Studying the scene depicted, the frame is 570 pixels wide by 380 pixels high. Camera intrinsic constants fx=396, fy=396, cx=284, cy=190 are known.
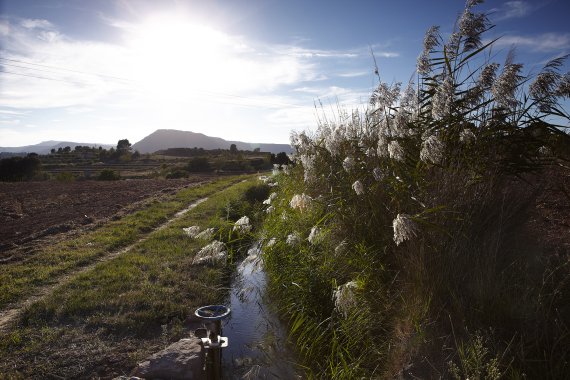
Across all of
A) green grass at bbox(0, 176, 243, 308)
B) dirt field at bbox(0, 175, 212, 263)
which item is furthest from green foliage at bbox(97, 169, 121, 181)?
green grass at bbox(0, 176, 243, 308)

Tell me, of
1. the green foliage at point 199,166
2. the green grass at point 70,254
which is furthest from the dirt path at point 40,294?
the green foliage at point 199,166

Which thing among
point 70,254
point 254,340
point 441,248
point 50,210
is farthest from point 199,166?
point 441,248

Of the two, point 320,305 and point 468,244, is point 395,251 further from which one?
point 320,305

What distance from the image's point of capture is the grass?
4367 millimetres

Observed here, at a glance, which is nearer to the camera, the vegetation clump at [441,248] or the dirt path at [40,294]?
the vegetation clump at [441,248]

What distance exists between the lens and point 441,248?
380 cm

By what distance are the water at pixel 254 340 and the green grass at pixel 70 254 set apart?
3122 mm

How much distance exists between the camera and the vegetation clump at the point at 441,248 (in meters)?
3.20

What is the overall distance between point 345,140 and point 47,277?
557 centimetres

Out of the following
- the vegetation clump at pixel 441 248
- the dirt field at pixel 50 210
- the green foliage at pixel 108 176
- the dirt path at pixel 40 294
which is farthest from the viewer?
the green foliage at pixel 108 176

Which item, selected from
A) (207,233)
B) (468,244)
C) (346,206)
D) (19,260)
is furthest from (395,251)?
(19,260)

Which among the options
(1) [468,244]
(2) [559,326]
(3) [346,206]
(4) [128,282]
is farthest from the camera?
(4) [128,282]

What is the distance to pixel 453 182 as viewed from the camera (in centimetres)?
416

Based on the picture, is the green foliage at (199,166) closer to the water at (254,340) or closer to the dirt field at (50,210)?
the dirt field at (50,210)
